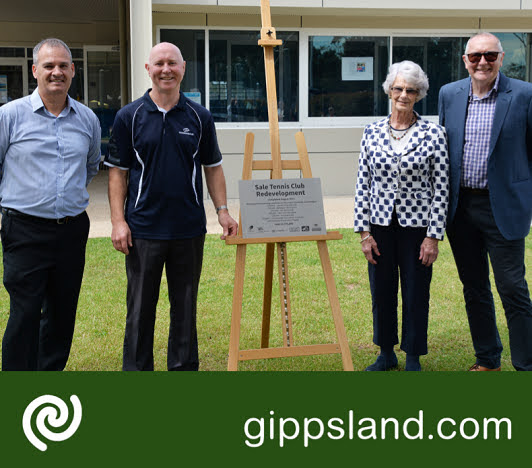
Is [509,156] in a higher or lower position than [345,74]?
lower

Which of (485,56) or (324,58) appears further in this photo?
(324,58)

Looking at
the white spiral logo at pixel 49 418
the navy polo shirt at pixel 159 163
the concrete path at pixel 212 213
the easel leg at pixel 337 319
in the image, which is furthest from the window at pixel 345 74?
the white spiral logo at pixel 49 418

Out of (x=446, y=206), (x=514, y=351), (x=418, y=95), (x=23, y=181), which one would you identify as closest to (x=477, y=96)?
(x=418, y=95)

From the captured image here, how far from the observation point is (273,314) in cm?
658

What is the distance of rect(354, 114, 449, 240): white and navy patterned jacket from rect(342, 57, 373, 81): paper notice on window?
9738mm

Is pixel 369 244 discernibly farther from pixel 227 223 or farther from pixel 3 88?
pixel 3 88

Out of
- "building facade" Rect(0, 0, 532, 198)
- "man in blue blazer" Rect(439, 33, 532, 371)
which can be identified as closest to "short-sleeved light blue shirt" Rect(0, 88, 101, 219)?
"man in blue blazer" Rect(439, 33, 532, 371)

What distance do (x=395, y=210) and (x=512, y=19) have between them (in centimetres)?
1121

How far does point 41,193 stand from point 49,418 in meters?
1.24

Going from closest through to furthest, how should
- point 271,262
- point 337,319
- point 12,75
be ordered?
point 337,319 → point 271,262 → point 12,75

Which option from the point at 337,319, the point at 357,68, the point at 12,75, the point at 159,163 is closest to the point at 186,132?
the point at 159,163

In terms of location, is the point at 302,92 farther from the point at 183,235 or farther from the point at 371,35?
the point at 183,235

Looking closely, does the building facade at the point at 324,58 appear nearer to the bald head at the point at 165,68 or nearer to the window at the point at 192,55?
→ the window at the point at 192,55

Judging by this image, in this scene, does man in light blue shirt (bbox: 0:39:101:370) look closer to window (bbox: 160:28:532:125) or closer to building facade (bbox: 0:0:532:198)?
building facade (bbox: 0:0:532:198)
